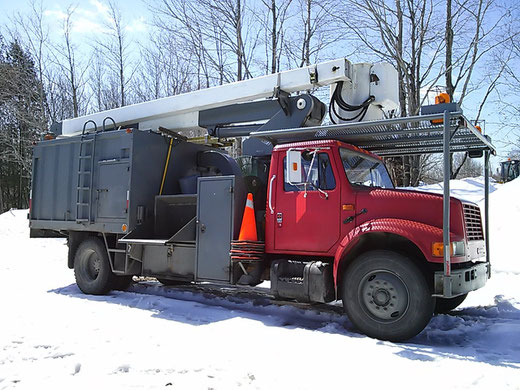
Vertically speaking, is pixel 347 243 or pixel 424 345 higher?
pixel 347 243

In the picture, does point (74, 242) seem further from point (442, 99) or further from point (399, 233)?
point (442, 99)

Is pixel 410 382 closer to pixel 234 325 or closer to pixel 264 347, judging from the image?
pixel 264 347

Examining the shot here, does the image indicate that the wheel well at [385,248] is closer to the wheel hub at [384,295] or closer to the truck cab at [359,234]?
the truck cab at [359,234]

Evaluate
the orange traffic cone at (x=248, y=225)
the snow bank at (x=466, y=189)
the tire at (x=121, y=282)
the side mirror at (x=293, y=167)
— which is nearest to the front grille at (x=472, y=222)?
the side mirror at (x=293, y=167)

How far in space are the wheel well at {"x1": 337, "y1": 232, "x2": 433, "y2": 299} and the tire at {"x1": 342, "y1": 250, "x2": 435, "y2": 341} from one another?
7.1 inches

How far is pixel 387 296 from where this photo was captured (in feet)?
16.5

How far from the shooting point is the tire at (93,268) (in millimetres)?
7969

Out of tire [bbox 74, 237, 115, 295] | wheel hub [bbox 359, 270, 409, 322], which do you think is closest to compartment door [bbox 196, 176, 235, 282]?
wheel hub [bbox 359, 270, 409, 322]

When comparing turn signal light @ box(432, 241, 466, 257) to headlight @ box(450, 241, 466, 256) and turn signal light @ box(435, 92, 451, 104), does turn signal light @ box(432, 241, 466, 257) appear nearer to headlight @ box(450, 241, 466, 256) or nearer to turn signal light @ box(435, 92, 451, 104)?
headlight @ box(450, 241, 466, 256)

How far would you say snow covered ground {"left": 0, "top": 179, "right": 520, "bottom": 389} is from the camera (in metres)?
3.80

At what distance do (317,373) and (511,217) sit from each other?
9.84 meters

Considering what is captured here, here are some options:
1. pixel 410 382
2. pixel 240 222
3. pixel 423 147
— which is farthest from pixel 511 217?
pixel 410 382

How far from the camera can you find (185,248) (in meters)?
7.05

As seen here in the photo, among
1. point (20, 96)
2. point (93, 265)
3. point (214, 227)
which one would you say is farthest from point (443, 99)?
point (20, 96)
